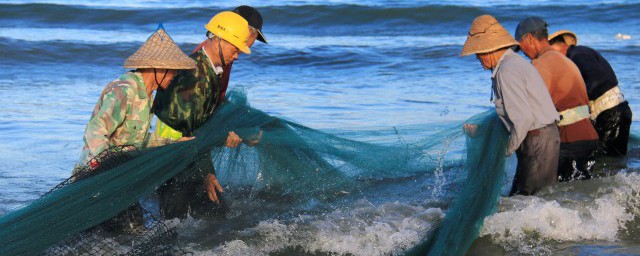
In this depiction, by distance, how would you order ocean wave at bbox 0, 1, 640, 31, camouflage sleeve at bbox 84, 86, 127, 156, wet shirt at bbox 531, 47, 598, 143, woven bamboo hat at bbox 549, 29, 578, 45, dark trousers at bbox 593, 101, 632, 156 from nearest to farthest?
camouflage sleeve at bbox 84, 86, 127, 156, wet shirt at bbox 531, 47, 598, 143, woven bamboo hat at bbox 549, 29, 578, 45, dark trousers at bbox 593, 101, 632, 156, ocean wave at bbox 0, 1, 640, 31

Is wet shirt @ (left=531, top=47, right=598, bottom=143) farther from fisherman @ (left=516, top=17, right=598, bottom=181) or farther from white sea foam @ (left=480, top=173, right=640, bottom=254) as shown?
white sea foam @ (left=480, top=173, right=640, bottom=254)

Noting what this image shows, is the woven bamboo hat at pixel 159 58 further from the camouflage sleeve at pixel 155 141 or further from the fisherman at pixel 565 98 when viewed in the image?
the fisherman at pixel 565 98

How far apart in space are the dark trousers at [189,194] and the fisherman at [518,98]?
1629mm

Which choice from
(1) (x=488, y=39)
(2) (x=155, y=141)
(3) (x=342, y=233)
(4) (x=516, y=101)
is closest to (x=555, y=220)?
(4) (x=516, y=101)

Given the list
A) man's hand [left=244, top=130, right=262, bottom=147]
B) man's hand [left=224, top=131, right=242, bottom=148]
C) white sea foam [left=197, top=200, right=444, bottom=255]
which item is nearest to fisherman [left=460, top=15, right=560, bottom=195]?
white sea foam [left=197, top=200, right=444, bottom=255]

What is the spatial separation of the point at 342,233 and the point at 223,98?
1.10 metres

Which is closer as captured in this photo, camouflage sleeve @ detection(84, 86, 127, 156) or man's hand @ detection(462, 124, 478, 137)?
camouflage sleeve @ detection(84, 86, 127, 156)

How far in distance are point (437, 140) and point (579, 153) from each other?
3.89 feet

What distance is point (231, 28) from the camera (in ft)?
16.7

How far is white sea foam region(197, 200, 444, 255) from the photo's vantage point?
5258 millimetres

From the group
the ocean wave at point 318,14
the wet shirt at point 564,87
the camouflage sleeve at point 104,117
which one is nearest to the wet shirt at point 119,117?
the camouflage sleeve at point 104,117

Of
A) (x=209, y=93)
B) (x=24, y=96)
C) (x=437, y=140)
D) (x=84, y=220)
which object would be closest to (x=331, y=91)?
(x=24, y=96)

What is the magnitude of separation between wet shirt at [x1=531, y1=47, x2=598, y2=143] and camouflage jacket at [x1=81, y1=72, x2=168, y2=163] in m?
2.84

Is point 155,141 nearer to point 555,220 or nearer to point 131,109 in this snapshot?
point 131,109
